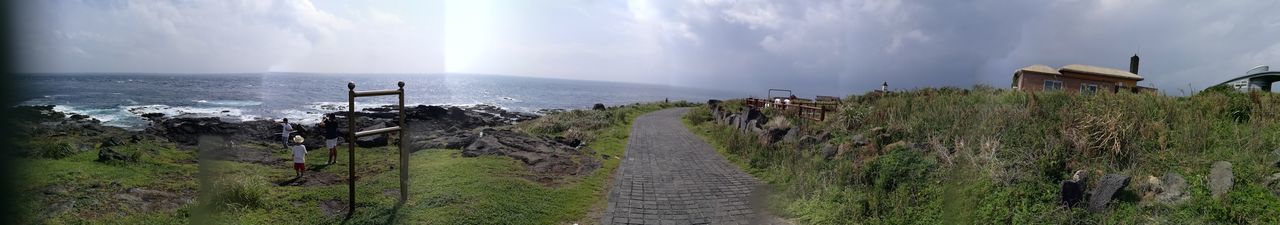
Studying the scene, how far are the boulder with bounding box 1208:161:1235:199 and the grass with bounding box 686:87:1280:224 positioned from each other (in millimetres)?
68

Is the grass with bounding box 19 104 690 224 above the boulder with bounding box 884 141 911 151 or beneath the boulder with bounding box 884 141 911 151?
beneath

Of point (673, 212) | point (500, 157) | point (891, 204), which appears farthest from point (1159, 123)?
point (500, 157)

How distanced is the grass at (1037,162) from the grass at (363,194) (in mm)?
3135

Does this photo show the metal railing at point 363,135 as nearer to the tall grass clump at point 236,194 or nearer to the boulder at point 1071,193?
the tall grass clump at point 236,194

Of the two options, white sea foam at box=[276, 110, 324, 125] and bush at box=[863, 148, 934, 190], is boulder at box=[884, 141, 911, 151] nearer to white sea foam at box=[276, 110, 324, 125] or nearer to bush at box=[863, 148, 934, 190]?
bush at box=[863, 148, 934, 190]

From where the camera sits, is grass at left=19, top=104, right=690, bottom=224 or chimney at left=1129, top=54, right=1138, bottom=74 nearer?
grass at left=19, top=104, right=690, bottom=224

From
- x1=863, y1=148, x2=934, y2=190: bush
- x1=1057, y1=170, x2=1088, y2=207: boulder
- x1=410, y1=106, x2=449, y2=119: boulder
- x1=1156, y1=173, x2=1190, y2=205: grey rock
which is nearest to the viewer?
x1=1156, y1=173, x2=1190, y2=205: grey rock

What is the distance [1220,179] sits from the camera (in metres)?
5.43

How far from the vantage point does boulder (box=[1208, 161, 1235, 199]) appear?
5207mm

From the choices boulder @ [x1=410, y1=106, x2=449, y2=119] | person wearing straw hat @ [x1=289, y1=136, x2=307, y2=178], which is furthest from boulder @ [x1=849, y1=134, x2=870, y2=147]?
boulder @ [x1=410, y1=106, x2=449, y2=119]

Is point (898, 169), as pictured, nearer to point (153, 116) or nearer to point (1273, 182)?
point (1273, 182)

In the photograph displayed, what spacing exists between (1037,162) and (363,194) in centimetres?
868

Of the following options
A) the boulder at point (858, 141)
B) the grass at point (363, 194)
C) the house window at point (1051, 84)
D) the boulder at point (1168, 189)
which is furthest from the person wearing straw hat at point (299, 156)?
the house window at point (1051, 84)

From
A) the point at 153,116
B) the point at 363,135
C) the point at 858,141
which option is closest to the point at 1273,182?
the point at 858,141
